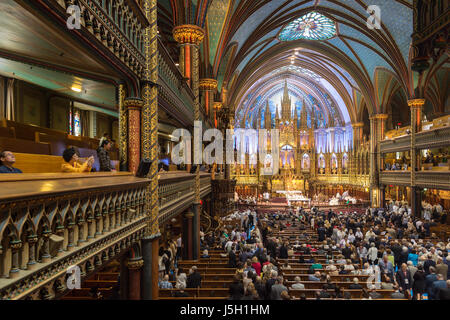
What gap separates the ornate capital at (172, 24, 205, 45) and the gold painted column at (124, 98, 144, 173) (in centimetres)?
656

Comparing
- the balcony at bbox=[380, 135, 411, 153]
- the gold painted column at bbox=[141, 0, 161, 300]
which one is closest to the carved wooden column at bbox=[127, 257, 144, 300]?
the gold painted column at bbox=[141, 0, 161, 300]

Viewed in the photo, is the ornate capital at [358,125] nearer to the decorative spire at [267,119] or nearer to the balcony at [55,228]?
the decorative spire at [267,119]

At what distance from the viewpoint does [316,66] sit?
35.3m

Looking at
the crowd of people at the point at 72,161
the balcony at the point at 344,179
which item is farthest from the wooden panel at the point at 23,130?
the balcony at the point at 344,179

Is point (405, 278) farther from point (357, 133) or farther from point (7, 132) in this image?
point (357, 133)

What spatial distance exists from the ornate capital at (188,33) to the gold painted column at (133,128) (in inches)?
258

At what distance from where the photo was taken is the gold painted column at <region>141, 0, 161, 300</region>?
6090 mm

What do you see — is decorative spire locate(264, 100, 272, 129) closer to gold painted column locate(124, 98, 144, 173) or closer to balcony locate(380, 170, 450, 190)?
balcony locate(380, 170, 450, 190)

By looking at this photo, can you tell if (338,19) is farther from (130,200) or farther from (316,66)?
(130,200)

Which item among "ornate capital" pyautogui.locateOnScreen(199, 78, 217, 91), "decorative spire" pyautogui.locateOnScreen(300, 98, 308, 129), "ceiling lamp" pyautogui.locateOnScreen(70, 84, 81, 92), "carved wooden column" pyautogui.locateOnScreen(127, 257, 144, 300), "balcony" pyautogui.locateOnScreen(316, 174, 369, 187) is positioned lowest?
"carved wooden column" pyautogui.locateOnScreen(127, 257, 144, 300)

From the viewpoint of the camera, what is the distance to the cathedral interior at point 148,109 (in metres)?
3.41

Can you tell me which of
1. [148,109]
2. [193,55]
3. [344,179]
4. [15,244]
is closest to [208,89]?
[193,55]

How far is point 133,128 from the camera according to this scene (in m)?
6.21
